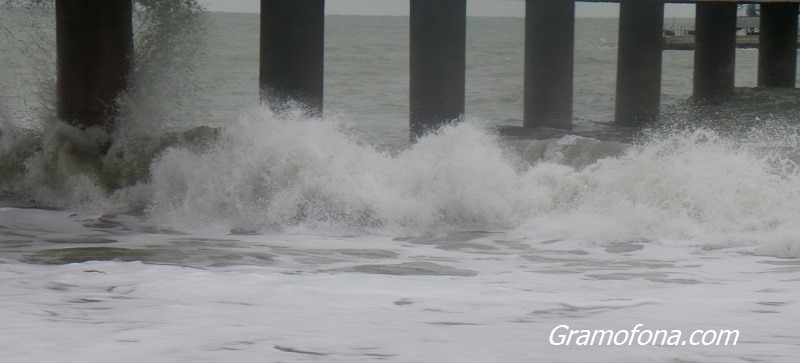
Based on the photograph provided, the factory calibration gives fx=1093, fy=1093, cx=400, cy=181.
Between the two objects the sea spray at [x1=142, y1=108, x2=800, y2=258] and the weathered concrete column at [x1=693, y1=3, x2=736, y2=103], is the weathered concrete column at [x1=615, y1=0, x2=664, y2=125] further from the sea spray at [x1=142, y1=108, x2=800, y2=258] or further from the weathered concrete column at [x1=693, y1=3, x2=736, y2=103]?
the sea spray at [x1=142, y1=108, x2=800, y2=258]

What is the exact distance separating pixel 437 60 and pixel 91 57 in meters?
4.18

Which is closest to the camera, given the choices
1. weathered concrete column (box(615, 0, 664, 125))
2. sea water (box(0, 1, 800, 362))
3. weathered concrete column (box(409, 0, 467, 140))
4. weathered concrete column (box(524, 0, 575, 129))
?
sea water (box(0, 1, 800, 362))

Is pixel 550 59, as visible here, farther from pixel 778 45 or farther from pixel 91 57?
pixel 778 45

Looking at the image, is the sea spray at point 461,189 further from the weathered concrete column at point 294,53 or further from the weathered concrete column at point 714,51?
the weathered concrete column at point 714,51

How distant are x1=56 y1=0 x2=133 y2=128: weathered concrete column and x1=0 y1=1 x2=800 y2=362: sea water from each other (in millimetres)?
227

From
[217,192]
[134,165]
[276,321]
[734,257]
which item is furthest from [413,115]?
[276,321]

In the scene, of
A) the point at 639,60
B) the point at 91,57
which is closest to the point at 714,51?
the point at 639,60

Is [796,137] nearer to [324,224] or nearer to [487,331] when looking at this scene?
[324,224]

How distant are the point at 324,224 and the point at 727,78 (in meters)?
12.8

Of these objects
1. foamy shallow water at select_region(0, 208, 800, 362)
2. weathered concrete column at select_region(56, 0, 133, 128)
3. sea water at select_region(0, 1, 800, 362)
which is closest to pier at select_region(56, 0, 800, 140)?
weathered concrete column at select_region(56, 0, 133, 128)

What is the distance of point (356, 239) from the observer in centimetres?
768

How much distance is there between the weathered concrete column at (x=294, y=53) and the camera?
36.5 feet

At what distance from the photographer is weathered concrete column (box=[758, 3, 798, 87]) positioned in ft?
71.2

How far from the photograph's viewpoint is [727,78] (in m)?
19.1
